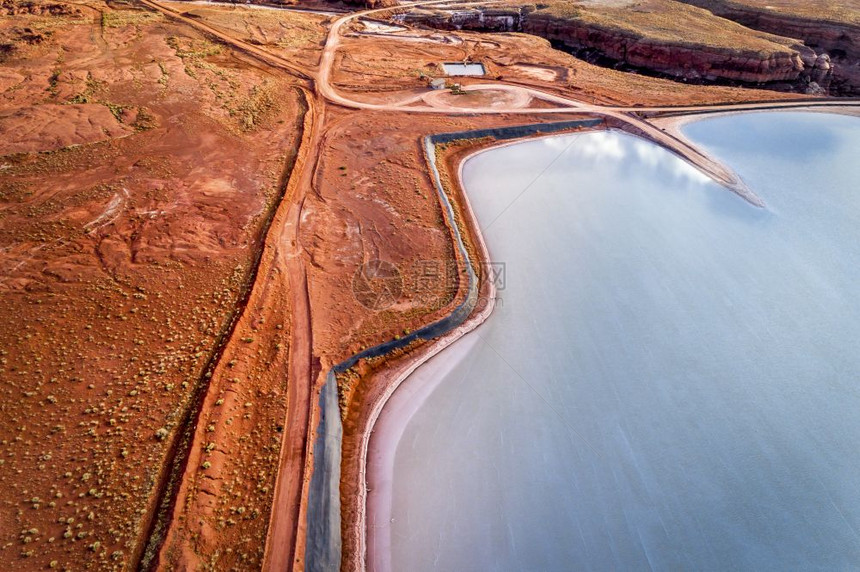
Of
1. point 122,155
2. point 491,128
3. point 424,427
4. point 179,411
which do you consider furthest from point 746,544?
point 122,155

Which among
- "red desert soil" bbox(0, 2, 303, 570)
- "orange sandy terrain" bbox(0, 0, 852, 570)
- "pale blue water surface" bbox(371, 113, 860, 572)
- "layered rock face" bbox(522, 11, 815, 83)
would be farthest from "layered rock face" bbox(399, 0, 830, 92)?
"red desert soil" bbox(0, 2, 303, 570)

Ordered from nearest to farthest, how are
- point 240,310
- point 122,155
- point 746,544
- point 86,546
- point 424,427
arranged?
point 86,546
point 746,544
point 424,427
point 240,310
point 122,155

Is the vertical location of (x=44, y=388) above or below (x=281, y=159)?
below

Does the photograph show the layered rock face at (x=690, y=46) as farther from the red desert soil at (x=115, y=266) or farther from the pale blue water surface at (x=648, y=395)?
the red desert soil at (x=115, y=266)

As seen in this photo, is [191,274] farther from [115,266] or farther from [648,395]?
[648,395]

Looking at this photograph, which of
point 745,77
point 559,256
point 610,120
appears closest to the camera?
point 559,256

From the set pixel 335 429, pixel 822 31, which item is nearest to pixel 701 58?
pixel 822 31

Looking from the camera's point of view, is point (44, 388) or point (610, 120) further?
point (610, 120)

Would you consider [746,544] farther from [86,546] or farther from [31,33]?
[31,33]
